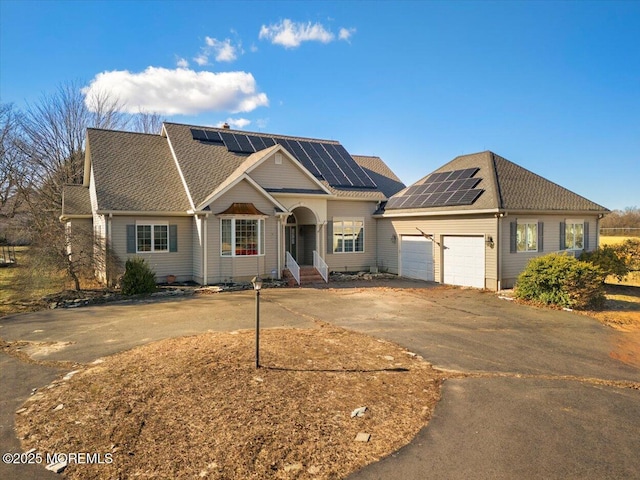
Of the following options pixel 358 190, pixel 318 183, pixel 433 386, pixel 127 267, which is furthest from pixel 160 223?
pixel 433 386

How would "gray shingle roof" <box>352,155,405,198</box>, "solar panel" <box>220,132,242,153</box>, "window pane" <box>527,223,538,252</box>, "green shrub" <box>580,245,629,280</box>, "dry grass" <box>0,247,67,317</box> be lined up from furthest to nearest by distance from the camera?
"gray shingle roof" <box>352,155,405,198</box> < "solar panel" <box>220,132,242,153</box> < "window pane" <box>527,223,538,252</box> < "green shrub" <box>580,245,629,280</box> < "dry grass" <box>0,247,67,317</box>

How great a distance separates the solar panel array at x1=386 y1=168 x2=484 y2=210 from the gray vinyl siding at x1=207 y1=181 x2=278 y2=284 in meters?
6.92

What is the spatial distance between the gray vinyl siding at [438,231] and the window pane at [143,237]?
11.9m

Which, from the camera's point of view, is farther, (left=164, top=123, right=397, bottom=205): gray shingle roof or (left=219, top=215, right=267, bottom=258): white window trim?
(left=164, top=123, right=397, bottom=205): gray shingle roof

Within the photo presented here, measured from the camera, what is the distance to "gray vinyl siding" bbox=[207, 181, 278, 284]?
697 inches

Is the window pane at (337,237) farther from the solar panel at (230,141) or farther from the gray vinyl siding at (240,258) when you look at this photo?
the solar panel at (230,141)

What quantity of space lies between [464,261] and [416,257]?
9.60 ft

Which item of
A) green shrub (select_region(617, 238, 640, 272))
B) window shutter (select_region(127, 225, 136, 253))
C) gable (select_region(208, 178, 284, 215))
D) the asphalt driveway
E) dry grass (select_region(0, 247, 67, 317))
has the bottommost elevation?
the asphalt driveway

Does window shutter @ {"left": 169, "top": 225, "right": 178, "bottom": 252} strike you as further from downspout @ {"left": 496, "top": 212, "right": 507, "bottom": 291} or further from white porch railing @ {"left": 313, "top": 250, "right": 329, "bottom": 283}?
downspout @ {"left": 496, "top": 212, "right": 507, "bottom": 291}

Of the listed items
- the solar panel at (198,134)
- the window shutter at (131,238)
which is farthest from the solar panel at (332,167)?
the window shutter at (131,238)

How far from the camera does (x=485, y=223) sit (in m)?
17.0

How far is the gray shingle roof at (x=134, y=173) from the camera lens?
57.9ft

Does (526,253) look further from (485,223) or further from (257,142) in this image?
(257,142)

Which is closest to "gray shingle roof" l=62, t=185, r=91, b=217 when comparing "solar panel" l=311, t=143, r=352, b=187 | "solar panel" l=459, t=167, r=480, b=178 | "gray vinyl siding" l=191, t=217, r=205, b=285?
"gray vinyl siding" l=191, t=217, r=205, b=285
